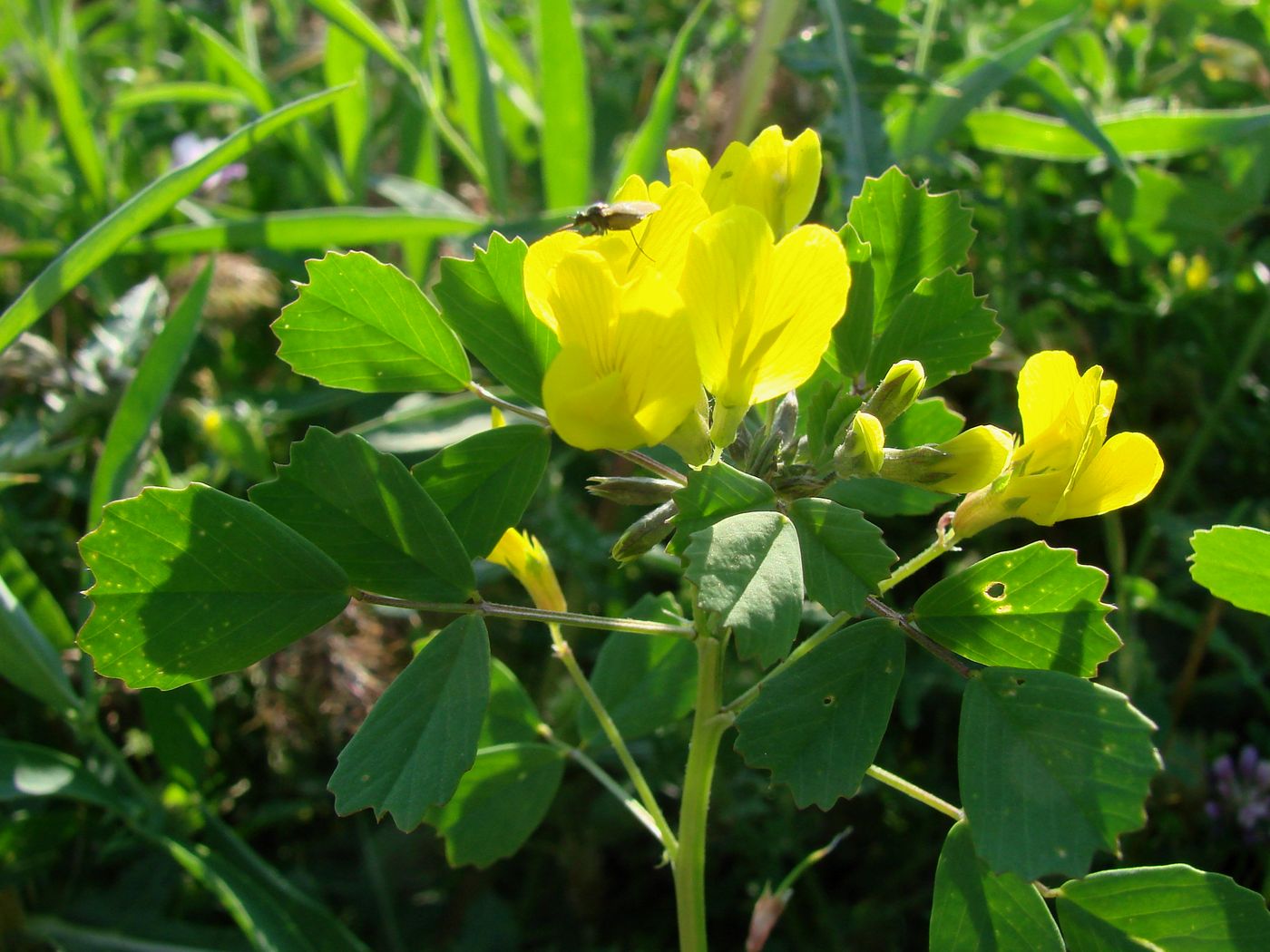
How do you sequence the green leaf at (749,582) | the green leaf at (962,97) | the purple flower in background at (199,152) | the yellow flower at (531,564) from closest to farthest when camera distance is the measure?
the green leaf at (749,582) < the yellow flower at (531,564) < the green leaf at (962,97) < the purple flower in background at (199,152)

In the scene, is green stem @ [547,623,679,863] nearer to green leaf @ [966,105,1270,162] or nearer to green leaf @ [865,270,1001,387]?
green leaf @ [865,270,1001,387]

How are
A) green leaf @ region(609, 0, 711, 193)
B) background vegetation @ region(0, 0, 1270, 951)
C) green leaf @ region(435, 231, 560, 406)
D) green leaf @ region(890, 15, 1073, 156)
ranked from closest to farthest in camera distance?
1. green leaf @ region(435, 231, 560, 406)
2. background vegetation @ region(0, 0, 1270, 951)
3. green leaf @ region(890, 15, 1073, 156)
4. green leaf @ region(609, 0, 711, 193)

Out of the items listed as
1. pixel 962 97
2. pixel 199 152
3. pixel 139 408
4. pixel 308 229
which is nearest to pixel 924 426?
pixel 962 97

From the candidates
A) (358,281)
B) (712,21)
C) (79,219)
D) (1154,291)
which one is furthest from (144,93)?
(1154,291)

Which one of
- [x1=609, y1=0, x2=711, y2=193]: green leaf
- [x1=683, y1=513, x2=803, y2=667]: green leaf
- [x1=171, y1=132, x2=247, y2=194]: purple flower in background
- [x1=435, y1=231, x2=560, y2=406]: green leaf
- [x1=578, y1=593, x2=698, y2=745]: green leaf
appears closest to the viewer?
[x1=683, y1=513, x2=803, y2=667]: green leaf

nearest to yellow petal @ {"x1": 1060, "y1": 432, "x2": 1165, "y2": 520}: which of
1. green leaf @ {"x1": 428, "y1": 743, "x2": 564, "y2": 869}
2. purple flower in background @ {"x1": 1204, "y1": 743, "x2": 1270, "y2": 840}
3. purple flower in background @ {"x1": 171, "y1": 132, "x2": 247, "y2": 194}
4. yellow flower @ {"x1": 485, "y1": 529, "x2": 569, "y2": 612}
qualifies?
yellow flower @ {"x1": 485, "y1": 529, "x2": 569, "y2": 612}

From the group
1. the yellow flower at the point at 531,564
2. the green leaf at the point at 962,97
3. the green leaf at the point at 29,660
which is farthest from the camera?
the green leaf at the point at 962,97

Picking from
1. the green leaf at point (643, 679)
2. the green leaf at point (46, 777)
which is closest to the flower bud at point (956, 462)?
the green leaf at point (643, 679)

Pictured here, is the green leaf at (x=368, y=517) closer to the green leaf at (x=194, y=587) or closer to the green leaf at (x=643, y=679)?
the green leaf at (x=194, y=587)
